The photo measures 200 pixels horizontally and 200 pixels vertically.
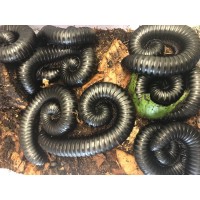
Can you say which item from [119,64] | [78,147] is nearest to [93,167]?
[78,147]

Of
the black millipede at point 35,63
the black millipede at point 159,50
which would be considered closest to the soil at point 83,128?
the black millipede at point 35,63

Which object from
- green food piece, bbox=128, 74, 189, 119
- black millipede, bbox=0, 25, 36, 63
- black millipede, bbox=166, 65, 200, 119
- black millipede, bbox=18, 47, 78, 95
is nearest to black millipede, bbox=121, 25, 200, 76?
black millipede, bbox=166, 65, 200, 119

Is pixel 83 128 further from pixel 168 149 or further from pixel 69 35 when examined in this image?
pixel 69 35

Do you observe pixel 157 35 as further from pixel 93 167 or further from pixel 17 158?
pixel 17 158

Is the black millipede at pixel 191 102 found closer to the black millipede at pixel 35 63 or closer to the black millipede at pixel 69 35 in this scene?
the black millipede at pixel 69 35

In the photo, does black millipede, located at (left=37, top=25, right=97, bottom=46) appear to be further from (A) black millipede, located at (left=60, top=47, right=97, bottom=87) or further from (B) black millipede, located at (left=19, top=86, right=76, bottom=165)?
(B) black millipede, located at (left=19, top=86, right=76, bottom=165)
